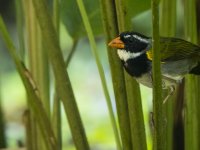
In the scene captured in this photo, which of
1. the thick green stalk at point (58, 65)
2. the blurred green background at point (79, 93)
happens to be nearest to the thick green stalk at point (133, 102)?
the thick green stalk at point (58, 65)

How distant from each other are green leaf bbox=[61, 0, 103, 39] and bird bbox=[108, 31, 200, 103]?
0.15 meters

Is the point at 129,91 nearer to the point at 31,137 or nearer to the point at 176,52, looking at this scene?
the point at 176,52

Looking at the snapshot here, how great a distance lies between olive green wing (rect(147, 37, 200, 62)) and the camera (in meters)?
1.19

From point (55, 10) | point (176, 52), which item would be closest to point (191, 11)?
point (176, 52)

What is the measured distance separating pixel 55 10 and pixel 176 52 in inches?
10.8

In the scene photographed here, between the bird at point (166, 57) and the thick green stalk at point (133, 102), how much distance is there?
0.18 m

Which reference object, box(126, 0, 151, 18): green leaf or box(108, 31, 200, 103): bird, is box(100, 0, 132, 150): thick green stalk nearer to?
box(108, 31, 200, 103): bird

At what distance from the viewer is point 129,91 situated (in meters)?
0.96

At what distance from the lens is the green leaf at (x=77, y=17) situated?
136 centimetres

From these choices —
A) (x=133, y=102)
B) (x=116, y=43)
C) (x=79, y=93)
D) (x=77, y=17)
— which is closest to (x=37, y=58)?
(x=77, y=17)

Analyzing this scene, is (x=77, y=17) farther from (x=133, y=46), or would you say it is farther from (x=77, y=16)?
(x=133, y=46)

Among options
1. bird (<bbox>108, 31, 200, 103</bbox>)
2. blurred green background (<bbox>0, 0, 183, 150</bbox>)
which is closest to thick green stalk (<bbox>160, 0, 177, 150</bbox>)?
bird (<bbox>108, 31, 200, 103</bbox>)

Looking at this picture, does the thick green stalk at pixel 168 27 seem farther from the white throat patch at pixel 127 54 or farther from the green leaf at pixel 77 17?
the green leaf at pixel 77 17

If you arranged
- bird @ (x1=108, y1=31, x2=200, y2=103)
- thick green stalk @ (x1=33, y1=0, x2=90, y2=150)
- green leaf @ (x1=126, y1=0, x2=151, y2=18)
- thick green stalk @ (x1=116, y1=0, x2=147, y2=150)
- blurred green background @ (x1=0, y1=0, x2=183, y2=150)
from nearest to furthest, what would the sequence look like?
thick green stalk @ (x1=116, y1=0, x2=147, y2=150), thick green stalk @ (x1=33, y1=0, x2=90, y2=150), bird @ (x1=108, y1=31, x2=200, y2=103), green leaf @ (x1=126, y1=0, x2=151, y2=18), blurred green background @ (x1=0, y1=0, x2=183, y2=150)
